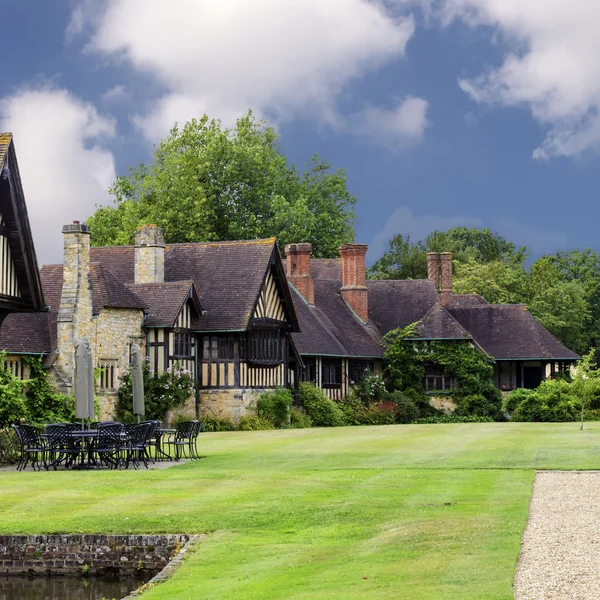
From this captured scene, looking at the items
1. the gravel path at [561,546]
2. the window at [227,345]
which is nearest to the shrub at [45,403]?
the window at [227,345]

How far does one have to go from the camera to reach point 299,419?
38.4 m

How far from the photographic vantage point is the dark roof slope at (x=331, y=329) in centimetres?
4206

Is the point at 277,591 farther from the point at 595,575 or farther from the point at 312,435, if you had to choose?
the point at 312,435

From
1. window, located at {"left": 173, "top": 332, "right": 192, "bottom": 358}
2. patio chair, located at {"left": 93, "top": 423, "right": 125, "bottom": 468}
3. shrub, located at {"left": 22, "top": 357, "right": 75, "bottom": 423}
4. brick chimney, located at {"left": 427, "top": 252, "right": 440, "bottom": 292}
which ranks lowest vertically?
patio chair, located at {"left": 93, "top": 423, "right": 125, "bottom": 468}

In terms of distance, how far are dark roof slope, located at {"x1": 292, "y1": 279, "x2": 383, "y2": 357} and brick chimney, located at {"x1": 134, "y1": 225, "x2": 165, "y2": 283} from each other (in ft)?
20.8

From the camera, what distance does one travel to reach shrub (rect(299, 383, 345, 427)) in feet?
131

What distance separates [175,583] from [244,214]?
48225mm

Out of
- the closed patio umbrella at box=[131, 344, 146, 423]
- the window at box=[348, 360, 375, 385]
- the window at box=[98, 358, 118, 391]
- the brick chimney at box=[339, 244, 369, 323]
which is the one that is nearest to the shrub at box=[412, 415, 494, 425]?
the window at box=[348, 360, 375, 385]

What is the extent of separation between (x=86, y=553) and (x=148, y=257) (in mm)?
25312

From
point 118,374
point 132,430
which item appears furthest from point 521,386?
point 132,430

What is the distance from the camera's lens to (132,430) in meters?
20.5

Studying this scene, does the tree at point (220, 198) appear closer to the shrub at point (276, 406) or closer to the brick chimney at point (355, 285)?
the brick chimney at point (355, 285)

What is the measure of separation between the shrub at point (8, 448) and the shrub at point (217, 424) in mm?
13746

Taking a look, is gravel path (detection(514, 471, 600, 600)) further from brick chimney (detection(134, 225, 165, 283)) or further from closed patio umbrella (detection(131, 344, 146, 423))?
brick chimney (detection(134, 225, 165, 283))
